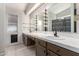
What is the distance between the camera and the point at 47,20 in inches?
113

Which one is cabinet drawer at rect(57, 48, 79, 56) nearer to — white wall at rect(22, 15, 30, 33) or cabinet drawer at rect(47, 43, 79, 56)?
cabinet drawer at rect(47, 43, 79, 56)

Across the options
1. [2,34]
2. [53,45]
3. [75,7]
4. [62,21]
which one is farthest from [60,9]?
[2,34]

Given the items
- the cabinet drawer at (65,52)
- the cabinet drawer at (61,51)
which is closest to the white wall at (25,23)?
the cabinet drawer at (61,51)

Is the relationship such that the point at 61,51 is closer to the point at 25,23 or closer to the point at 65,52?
the point at 65,52

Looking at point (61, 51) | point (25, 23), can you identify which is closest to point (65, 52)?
point (61, 51)

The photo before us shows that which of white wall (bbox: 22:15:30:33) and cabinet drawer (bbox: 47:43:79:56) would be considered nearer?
cabinet drawer (bbox: 47:43:79:56)

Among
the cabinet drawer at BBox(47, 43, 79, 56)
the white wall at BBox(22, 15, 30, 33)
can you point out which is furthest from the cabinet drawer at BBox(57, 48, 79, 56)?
the white wall at BBox(22, 15, 30, 33)

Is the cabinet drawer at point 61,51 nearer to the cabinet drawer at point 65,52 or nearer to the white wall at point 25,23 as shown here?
the cabinet drawer at point 65,52

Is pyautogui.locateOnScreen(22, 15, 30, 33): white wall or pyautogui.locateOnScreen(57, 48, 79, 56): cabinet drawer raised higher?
pyautogui.locateOnScreen(22, 15, 30, 33): white wall

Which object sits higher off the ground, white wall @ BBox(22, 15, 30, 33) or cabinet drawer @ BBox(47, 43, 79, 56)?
white wall @ BBox(22, 15, 30, 33)

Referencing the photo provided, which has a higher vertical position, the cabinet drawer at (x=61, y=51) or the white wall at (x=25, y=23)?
the white wall at (x=25, y=23)

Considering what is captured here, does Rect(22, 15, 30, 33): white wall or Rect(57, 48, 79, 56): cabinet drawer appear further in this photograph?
Rect(22, 15, 30, 33): white wall

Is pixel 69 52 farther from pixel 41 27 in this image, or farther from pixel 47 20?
pixel 41 27

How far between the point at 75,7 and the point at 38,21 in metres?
1.86
